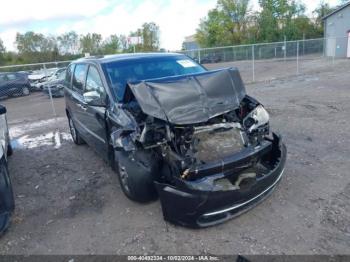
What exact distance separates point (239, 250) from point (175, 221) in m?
0.66

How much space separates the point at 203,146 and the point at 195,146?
85 millimetres

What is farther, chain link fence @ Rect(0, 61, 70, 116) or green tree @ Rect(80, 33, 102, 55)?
green tree @ Rect(80, 33, 102, 55)

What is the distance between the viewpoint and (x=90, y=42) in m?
52.8

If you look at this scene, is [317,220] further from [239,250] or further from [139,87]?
[139,87]

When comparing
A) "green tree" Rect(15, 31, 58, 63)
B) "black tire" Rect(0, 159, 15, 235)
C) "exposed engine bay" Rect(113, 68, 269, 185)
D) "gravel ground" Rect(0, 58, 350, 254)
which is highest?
"green tree" Rect(15, 31, 58, 63)

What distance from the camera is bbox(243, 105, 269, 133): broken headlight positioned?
3.37 meters

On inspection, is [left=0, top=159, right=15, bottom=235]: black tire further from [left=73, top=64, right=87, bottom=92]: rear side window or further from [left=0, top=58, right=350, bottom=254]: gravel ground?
[left=73, top=64, right=87, bottom=92]: rear side window

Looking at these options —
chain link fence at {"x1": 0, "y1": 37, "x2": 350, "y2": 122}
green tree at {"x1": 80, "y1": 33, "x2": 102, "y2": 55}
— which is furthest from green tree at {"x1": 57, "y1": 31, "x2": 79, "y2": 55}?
chain link fence at {"x1": 0, "y1": 37, "x2": 350, "y2": 122}

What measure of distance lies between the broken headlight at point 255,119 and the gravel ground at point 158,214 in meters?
0.87

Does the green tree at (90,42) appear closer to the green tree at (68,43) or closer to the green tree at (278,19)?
the green tree at (68,43)

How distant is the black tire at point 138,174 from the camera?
3117mm

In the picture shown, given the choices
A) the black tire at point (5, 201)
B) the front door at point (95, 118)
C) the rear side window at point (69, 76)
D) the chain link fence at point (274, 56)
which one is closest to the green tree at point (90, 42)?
the chain link fence at point (274, 56)

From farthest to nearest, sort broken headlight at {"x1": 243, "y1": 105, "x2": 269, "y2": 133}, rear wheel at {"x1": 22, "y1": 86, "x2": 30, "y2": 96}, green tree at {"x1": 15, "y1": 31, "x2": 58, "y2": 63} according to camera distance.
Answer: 1. green tree at {"x1": 15, "y1": 31, "x2": 58, "y2": 63}
2. rear wheel at {"x1": 22, "y1": 86, "x2": 30, "y2": 96}
3. broken headlight at {"x1": 243, "y1": 105, "x2": 269, "y2": 133}

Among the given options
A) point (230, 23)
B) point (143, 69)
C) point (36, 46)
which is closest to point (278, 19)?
point (230, 23)
